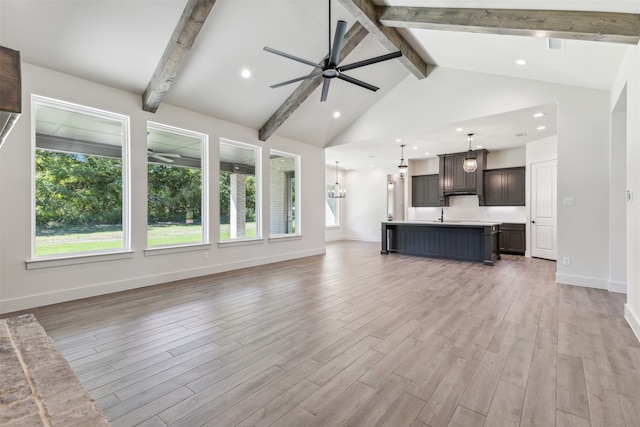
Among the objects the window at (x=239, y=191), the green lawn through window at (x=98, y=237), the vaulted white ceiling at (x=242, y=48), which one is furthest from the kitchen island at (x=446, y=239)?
the green lawn through window at (x=98, y=237)

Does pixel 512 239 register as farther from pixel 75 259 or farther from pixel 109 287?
pixel 75 259

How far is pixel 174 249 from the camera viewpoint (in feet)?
16.3

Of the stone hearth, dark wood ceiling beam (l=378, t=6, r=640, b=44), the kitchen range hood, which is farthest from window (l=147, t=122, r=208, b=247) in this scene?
the kitchen range hood

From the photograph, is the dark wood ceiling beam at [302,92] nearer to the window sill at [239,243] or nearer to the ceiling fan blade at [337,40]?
the ceiling fan blade at [337,40]

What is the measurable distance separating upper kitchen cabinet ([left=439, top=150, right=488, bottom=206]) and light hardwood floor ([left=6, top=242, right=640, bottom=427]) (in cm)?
453

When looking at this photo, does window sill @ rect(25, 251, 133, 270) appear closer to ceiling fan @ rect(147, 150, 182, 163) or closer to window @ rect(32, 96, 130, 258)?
window @ rect(32, 96, 130, 258)

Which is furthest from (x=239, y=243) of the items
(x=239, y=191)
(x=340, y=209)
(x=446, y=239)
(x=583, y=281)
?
(x=340, y=209)

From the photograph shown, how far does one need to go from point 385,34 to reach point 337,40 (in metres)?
1.51

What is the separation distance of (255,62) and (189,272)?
366cm

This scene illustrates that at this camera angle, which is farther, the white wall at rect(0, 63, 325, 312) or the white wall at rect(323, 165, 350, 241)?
the white wall at rect(323, 165, 350, 241)

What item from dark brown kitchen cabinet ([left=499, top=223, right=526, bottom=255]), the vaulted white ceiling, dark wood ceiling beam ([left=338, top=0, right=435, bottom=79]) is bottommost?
dark brown kitchen cabinet ([left=499, top=223, right=526, bottom=255])

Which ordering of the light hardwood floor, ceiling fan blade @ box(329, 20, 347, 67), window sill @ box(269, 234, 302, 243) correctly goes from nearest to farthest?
the light hardwood floor → ceiling fan blade @ box(329, 20, 347, 67) → window sill @ box(269, 234, 302, 243)

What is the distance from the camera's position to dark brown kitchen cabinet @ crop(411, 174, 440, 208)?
9633 mm

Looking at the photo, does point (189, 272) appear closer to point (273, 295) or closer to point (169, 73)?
point (273, 295)
